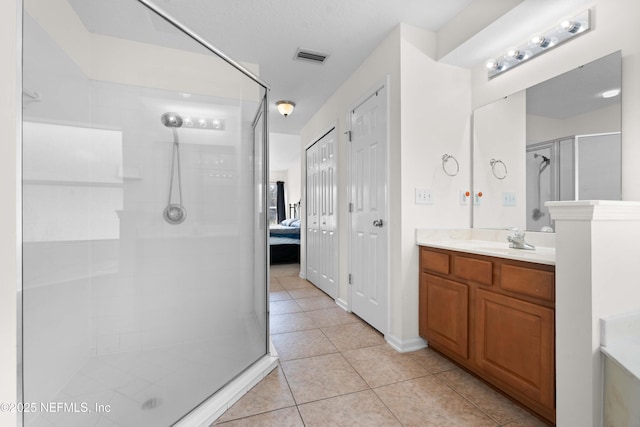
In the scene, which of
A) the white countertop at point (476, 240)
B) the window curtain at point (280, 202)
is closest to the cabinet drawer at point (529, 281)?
the white countertop at point (476, 240)

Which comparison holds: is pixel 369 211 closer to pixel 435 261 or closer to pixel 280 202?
pixel 435 261

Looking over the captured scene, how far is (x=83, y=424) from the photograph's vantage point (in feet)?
4.27

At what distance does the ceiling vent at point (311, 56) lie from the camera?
2580 mm

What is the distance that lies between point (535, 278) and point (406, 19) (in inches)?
76.1

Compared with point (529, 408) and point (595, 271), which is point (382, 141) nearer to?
point (595, 271)

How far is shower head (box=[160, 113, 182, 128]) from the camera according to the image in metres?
1.82

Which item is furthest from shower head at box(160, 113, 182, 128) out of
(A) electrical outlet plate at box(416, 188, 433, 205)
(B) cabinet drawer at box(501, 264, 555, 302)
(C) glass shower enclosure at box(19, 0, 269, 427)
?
(B) cabinet drawer at box(501, 264, 555, 302)

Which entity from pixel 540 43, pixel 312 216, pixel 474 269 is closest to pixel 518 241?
pixel 474 269

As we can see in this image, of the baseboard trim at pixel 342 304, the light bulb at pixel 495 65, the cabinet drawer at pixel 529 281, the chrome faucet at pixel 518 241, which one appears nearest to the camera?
the cabinet drawer at pixel 529 281

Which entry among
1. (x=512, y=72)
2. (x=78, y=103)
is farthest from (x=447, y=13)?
(x=78, y=103)

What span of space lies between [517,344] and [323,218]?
8.42 ft

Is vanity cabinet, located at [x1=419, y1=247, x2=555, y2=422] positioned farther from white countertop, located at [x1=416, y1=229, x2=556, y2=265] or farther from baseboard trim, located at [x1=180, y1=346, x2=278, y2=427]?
baseboard trim, located at [x1=180, y1=346, x2=278, y2=427]

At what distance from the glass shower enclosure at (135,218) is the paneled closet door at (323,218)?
1.39 metres

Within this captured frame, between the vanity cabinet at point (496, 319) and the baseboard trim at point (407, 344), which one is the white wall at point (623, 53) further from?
the baseboard trim at point (407, 344)
